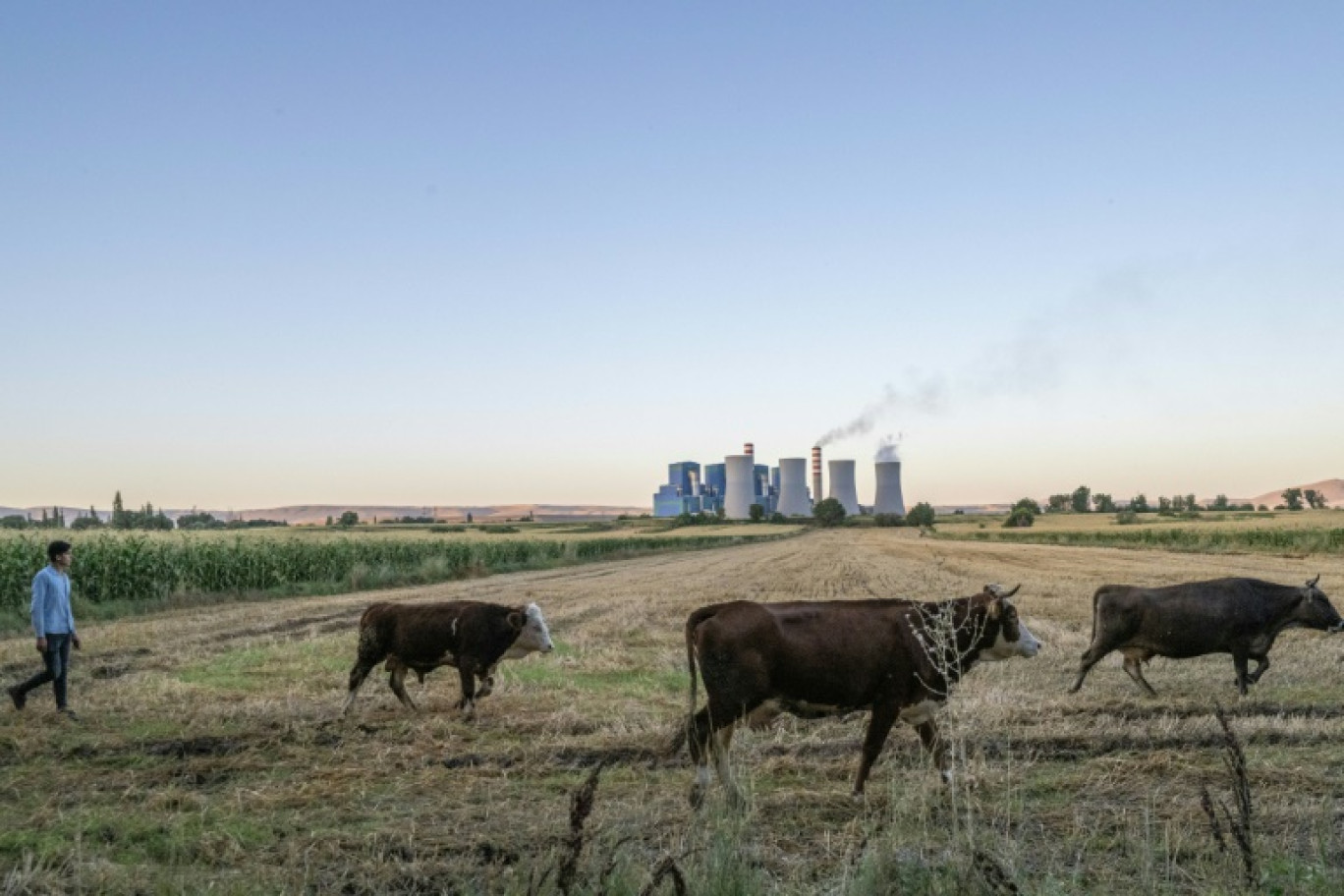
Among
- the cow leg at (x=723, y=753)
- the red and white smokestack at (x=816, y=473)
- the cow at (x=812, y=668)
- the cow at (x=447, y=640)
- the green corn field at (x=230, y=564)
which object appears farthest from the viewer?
the red and white smokestack at (x=816, y=473)

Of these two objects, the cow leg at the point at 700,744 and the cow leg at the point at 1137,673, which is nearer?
the cow leg at the point at 700,744

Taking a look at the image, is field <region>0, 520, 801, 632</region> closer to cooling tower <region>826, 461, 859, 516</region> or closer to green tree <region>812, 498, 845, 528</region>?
cooling tower <region>826, 461, 859, 516</region>

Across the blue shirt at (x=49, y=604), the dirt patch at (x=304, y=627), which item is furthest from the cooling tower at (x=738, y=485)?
the blue shirt at (x=49, y=604)

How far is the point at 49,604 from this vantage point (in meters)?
11.5

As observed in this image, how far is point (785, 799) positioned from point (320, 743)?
4.92m

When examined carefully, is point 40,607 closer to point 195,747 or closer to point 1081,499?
point 195,747

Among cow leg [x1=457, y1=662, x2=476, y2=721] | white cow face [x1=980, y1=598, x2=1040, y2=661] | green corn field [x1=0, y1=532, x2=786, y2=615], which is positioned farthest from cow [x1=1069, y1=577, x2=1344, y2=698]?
green corn field [x1=0, y1=532, x2=786, y2=615]

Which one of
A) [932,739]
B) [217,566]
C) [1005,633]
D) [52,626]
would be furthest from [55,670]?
[217,566]

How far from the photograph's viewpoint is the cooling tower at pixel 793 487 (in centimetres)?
11956

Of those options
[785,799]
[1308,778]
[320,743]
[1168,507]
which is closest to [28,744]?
[320,743]

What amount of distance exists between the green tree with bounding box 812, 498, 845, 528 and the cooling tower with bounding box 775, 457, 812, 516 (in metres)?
7.88

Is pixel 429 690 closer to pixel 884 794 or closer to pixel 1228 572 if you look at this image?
pixel 884 794

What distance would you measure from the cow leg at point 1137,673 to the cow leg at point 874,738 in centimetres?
572

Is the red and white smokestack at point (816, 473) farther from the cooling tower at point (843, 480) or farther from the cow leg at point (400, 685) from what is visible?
the cow leg at point (400, 685)
